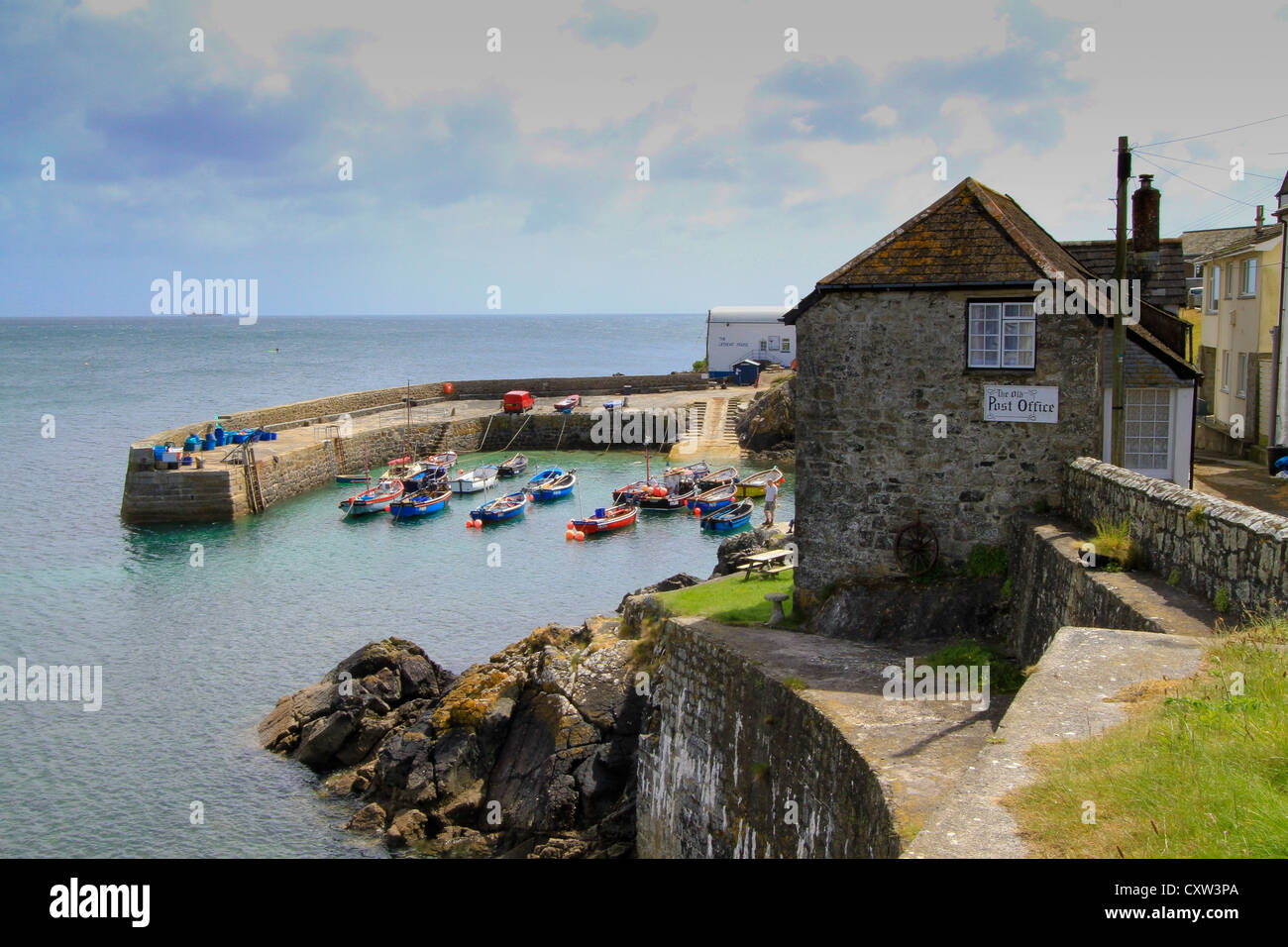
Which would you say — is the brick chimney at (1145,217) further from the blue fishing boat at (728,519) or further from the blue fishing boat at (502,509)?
the blue fishing boat at (502,509)

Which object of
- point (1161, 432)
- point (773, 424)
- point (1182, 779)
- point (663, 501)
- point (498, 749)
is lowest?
point (498, 749)

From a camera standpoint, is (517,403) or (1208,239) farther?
(517,403)

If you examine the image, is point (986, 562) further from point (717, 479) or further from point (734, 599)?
point (717, 479)

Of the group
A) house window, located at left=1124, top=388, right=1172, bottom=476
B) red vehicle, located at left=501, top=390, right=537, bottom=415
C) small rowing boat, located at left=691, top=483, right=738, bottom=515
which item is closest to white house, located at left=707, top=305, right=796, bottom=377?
red vehicle, located at left=501, top=390, right=537, bottom=415

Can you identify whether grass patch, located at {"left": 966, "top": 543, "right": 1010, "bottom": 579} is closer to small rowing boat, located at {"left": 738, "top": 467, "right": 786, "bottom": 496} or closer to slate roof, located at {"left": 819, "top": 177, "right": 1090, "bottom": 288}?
slate roof, located at {"left": 819, "top": 177, "right": 1090, "bottom": 288}

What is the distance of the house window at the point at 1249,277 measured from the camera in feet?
107

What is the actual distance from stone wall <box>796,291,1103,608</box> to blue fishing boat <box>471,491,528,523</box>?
3399 centimetres

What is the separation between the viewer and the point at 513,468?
62312mm

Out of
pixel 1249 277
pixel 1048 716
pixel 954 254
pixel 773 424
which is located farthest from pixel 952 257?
pixel 773 424

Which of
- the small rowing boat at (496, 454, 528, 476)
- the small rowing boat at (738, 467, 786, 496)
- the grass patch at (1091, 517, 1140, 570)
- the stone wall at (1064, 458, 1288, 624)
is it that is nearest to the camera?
the stone wall at (1064, 458, 1288, 624)

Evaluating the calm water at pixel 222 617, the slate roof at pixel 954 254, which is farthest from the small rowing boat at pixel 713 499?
the slate roof at pixel 954 254

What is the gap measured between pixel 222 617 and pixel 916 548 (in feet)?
84.9

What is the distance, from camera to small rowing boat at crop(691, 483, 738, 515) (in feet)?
164

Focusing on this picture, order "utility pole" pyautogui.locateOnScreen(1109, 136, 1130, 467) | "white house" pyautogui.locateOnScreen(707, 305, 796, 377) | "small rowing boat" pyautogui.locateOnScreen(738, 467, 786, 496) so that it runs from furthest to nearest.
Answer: "white house" pyautogui.locateOnScreen(707, 305, 796, 377) → "small rowing boat" pyautogui.locateOnScreen(738, 467, 786, 496) → "utility pole" pyautogui.locateOnScreen(1109, 136, 1130, 467)
